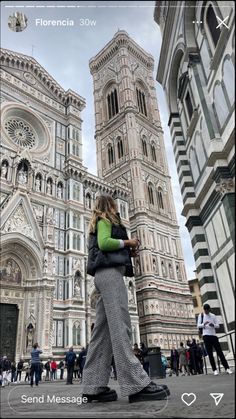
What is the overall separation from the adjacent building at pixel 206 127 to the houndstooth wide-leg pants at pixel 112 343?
230cm

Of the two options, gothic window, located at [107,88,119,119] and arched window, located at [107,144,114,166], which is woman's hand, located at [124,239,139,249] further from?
gothic window, located at [107,88,119,119]

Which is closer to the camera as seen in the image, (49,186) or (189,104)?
(189,104)

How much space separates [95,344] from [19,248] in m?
19.3

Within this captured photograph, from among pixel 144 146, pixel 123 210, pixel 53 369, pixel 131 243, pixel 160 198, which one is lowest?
pixel 53 369

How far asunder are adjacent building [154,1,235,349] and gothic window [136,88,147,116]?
35.3 m

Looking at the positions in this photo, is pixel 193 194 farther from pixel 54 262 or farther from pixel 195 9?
pixel 54 262

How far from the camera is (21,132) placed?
26656mm

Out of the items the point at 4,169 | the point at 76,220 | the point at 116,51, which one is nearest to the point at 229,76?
the point at 4,169

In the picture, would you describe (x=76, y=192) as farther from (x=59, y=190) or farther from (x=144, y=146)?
(x=144, y=146)

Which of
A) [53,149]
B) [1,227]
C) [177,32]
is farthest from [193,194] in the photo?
[53,149]

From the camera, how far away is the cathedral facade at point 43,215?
66.3 ft

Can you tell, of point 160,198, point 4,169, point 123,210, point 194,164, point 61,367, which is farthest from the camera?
point 160,198

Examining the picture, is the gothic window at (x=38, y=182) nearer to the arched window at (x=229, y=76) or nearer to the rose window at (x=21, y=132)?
the rose window at (x=21, y=132)

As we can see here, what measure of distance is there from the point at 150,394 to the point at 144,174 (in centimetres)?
3418
